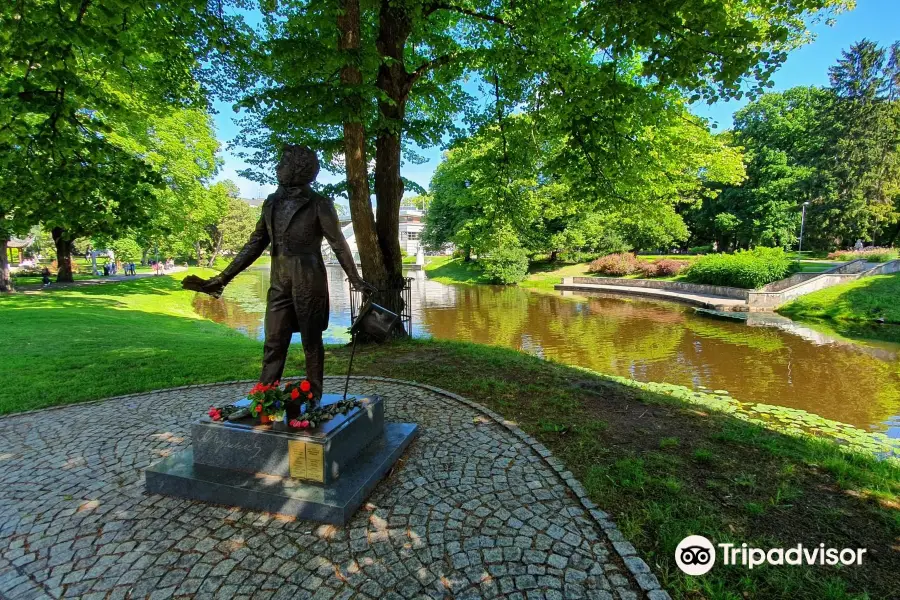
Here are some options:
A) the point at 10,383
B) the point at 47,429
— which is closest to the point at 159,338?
the point at 10,383

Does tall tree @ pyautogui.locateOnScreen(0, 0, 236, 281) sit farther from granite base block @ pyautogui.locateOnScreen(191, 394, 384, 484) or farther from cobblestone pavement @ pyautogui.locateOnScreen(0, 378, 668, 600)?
granite base block @ pyautogui.locateOnScreen(191, 394, 384, 484)

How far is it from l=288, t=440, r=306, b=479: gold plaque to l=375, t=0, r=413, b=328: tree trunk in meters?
6.23

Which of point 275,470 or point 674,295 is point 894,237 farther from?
point 275,470

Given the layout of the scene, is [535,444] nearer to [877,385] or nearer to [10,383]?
[10,383]

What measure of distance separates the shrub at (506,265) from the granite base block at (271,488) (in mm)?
32138

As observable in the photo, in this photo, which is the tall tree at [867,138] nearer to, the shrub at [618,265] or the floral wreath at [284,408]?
the shrub at [618,265]

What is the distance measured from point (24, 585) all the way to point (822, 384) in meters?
13.4

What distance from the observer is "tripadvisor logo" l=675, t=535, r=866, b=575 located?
114 inches

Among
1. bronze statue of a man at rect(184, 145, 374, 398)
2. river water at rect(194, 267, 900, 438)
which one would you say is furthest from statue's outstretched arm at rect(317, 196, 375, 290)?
river water at rect(194, 267, 900, 438)

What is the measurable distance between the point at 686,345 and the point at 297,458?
13816mm

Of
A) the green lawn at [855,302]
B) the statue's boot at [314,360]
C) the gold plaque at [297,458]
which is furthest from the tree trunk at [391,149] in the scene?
the green lawn at [855,302]

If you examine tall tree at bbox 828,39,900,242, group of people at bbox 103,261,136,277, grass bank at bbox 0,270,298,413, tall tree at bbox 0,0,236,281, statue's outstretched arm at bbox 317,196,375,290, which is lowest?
grass bank at bbox 0,270,298,413

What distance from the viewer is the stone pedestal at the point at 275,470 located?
11.3ft

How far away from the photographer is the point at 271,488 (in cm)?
354
